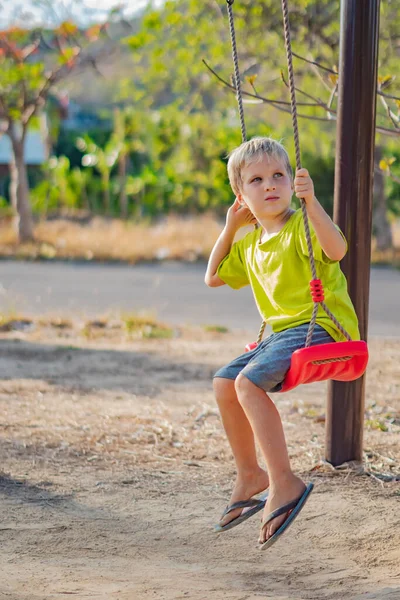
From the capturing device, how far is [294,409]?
18.2 ft

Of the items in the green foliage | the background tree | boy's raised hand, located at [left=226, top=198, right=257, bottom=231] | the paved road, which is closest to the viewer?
boy's raised hand, located at [left=226, top=198, right=257, bottom=231]

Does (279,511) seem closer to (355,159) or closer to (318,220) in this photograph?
(318,220)

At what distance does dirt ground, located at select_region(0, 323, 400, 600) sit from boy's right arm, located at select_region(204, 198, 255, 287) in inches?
41.4

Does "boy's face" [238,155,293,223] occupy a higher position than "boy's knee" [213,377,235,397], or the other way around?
"boy's face" [238,155,293,223]

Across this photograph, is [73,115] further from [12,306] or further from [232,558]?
[232,558]

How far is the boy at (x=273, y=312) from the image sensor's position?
3.00 meters

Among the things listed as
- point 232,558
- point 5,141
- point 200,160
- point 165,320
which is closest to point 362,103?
point 232,558

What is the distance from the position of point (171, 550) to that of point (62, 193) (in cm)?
1577

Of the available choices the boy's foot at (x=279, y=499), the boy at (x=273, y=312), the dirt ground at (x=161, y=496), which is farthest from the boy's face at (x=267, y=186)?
the dirt ground at (x=161, y=496)

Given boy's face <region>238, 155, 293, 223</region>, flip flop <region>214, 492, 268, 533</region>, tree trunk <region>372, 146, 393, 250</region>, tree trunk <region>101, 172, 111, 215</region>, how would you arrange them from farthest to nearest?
tree trunk <region>101, 172, 111, 215</region>
tree trunk <region>372, 146, 393, 250</region>
flip flop <region>214, 492, 268, 533</region>
boy's face <region>238, 155, 293, 223</region>

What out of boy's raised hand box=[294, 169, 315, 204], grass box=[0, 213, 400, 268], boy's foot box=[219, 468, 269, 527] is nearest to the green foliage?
grass box=[0, 213, 400, 268]

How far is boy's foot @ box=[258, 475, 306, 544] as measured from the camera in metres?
2.97

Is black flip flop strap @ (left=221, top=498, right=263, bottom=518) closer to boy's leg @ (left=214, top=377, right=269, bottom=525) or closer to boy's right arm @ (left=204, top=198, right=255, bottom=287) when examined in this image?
boy's leg @ (left=214, top=377, right=269, bottom=525)

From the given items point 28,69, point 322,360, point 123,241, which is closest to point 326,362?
point 322,360
